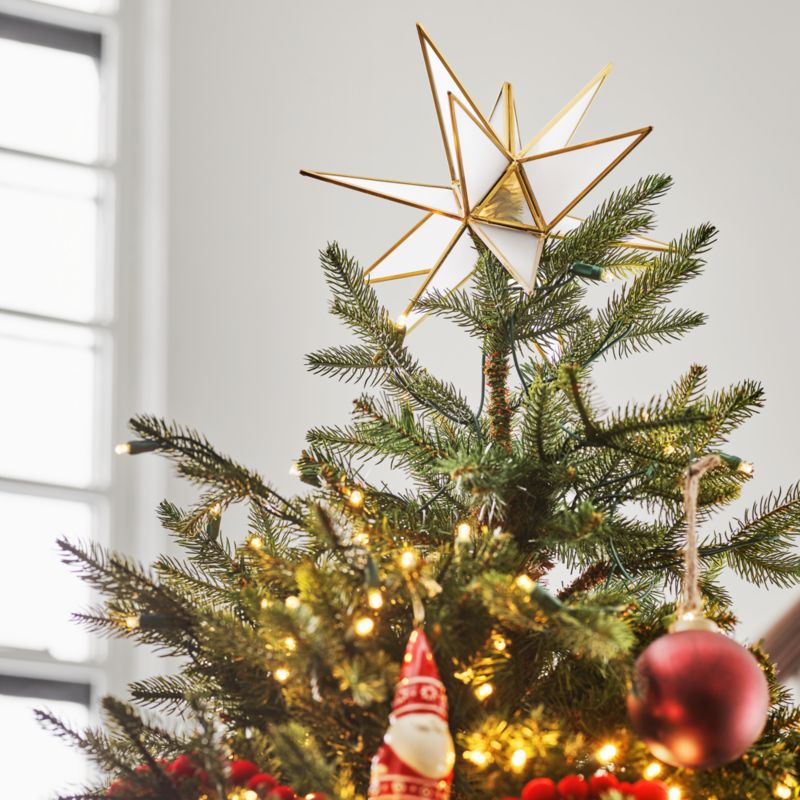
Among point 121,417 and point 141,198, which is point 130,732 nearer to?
point 121,417

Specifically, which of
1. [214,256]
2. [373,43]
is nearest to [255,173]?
[214,256]

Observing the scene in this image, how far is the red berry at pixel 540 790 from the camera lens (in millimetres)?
670

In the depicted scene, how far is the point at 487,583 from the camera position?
71cm

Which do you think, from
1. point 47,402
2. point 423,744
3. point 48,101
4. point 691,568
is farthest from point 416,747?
point 48,101

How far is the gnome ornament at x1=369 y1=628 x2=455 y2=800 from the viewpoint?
0.63m

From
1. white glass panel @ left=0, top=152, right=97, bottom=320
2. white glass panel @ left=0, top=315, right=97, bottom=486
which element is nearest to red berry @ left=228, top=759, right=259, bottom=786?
white glass panel @ left=0, top=315, right=97, bottom=486

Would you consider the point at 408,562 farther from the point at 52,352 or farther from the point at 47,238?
the point at 47,238

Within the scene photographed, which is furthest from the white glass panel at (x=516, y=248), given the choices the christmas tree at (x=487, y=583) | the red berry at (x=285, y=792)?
the red berry at (x=285, y=792)

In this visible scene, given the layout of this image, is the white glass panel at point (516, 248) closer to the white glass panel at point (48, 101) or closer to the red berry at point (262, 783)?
the red berry at point (262, 783)

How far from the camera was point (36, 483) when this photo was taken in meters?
1.87

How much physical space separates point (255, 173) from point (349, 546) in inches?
53.4

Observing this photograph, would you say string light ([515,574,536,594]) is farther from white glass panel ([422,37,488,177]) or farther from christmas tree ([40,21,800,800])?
white glass panel ([422,37,488,177])

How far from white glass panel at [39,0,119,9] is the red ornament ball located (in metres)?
1.90

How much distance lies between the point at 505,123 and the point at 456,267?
133 mm
